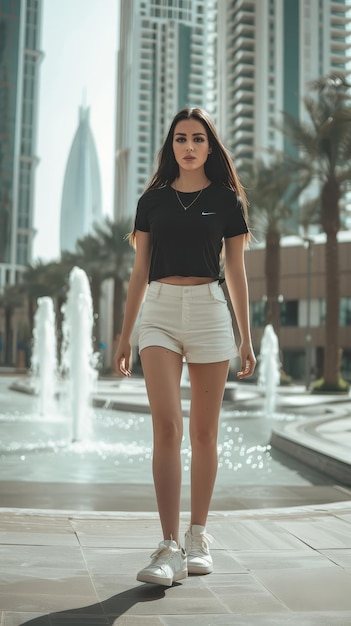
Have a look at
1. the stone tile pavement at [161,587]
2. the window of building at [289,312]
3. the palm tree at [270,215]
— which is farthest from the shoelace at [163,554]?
the window of building at [289,312]

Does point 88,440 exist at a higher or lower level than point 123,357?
lower

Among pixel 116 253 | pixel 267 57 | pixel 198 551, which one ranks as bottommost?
pixel 198 551

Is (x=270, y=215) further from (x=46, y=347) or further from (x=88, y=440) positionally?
(x=88, y=440)

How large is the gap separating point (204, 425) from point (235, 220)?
92cm

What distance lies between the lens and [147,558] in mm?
3799

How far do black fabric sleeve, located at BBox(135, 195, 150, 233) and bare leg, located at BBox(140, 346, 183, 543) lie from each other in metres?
0.59

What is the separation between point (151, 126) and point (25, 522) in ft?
478

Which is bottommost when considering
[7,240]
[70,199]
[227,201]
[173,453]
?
[173,453]

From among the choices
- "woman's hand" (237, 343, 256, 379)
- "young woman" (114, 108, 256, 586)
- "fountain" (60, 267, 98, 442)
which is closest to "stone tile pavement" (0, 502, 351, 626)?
"young woman" (114, 108, 256, 586)

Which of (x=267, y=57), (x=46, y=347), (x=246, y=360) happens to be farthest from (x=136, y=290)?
(x=267, y=57)

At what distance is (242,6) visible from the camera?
404 ft

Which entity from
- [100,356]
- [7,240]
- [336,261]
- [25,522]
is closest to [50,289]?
[100,356]

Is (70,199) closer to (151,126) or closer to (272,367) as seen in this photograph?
(151,126)

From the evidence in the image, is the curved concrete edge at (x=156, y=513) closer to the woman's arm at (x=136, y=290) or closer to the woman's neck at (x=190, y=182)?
the woman's arm at (x=136, y=290)
